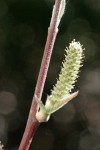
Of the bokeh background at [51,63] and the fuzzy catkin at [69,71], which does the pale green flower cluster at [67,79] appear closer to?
the fuzzy catkin at [69,71]

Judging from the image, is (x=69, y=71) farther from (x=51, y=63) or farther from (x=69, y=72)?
(x=51, y=63)

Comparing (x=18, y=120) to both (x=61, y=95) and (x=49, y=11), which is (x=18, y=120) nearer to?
Result: (x=49, y=11)

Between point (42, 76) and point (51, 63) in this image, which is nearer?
Result: point (42, 76)

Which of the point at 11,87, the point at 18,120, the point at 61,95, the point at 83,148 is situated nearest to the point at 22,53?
the point at 11,87

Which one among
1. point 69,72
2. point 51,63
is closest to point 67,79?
point 69,72

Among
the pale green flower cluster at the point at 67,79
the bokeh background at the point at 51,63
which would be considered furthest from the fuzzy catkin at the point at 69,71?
the bokeh background at the point at 51,63
